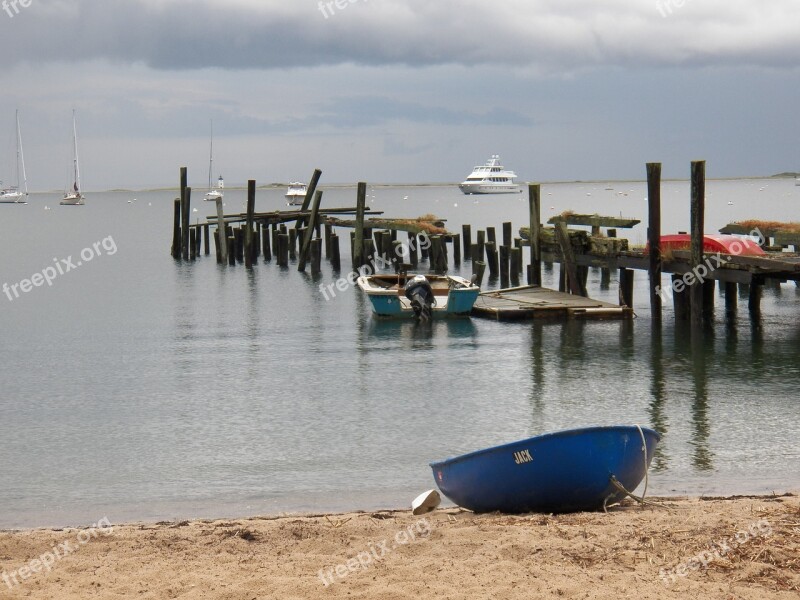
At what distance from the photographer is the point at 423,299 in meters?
27.5

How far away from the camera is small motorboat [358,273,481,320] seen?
1083 inches

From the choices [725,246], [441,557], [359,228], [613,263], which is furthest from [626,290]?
[441,557]

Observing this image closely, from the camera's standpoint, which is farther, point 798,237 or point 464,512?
point 798,237

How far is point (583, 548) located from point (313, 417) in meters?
9.26

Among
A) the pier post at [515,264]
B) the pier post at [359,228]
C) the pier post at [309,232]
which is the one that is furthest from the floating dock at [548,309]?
the pier post at [309,232]

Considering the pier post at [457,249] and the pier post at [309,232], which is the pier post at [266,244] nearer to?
the pier post at [309,232]

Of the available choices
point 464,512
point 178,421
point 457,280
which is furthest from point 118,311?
point 464,512

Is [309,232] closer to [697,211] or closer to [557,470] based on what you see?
[697,211]

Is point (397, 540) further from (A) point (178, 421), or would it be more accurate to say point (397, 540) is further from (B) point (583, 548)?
(A) point (178, 421)

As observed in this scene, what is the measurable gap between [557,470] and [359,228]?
28.6m

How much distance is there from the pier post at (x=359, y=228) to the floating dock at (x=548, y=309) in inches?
382

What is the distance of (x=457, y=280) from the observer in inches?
1134

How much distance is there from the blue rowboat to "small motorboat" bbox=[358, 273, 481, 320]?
57.8 feet

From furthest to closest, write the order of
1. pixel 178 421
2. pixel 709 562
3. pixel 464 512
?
pixel 178 421 → pixel 464 512 → pixel 709 562
